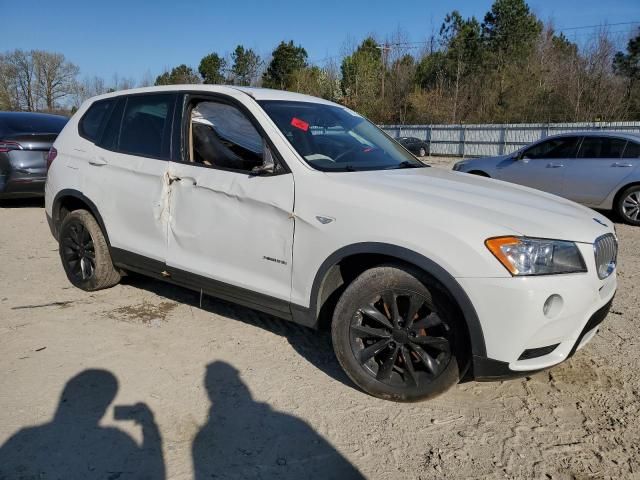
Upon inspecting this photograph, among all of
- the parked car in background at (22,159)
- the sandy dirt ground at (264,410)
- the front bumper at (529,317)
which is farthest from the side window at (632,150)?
the parked car in background at (22,159)

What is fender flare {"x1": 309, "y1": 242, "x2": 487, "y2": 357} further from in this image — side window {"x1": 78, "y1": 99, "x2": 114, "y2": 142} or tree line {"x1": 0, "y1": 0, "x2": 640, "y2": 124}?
tree line {"x1": 0, "y1": 0, "x2": 640, "y2": 124}

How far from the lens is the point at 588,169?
30.2 ft

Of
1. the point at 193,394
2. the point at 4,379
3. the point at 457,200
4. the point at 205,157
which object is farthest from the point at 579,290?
the point at 4,379

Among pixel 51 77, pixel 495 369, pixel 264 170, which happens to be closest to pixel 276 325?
pixel 264 170

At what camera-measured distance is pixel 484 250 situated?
2648mm

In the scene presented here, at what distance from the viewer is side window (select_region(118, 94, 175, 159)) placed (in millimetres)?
4082

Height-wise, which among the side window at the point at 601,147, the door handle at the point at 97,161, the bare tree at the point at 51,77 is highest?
the bare tree at the point at 51,77

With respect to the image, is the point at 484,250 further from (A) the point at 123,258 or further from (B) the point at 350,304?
(A) the point at 123,258

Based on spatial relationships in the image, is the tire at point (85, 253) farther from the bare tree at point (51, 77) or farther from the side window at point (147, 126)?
the bare tree at point (51, 77)

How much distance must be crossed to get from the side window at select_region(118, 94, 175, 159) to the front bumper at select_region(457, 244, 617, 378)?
2.57 meters

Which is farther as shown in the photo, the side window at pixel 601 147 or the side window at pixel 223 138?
the side window at pixel 601 147

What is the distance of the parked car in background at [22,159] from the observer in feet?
28.2

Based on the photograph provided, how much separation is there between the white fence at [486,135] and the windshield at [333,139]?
24157 millimetres

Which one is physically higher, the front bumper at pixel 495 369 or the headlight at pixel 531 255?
the headlight at pixel 531 255
